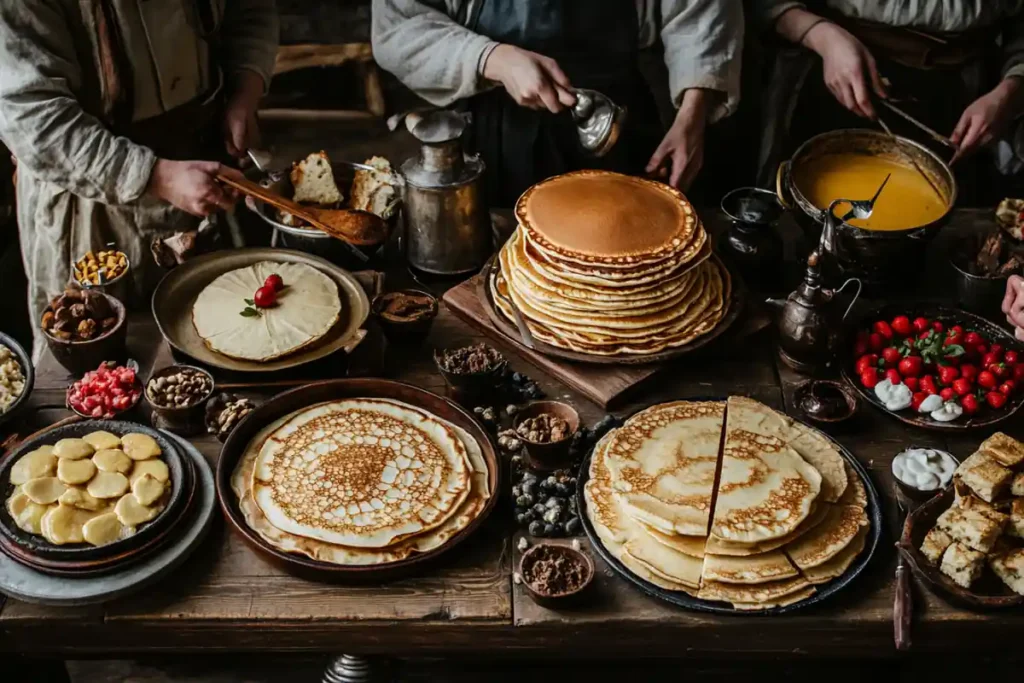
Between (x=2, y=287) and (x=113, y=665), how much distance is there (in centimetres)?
186

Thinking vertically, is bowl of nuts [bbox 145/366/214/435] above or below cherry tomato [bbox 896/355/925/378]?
below

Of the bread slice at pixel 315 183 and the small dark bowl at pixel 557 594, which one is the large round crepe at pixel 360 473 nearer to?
the small dark bowl at pixel 557 594

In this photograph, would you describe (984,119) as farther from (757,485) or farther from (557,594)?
(557,594)

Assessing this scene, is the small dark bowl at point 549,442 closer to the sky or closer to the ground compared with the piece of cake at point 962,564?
closer to the ground

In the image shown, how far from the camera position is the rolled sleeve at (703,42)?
3.24 metres

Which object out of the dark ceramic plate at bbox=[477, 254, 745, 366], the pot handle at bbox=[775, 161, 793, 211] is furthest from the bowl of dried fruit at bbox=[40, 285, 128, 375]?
the pot handle at bbox=[775, 161, 793, 211]

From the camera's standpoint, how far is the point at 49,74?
2.61 m

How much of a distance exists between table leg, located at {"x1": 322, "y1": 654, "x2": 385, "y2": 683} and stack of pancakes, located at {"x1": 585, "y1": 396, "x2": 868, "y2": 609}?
89 centimetres

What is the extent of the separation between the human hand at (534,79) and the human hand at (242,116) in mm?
837

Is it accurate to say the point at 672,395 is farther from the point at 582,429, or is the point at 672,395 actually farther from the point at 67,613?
the point at 67,613

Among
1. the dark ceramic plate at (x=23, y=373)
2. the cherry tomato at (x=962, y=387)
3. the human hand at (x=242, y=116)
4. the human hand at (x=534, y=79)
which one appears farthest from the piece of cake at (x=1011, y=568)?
the human hand at (x=242, y=116)

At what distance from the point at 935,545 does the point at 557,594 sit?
0.84 meters

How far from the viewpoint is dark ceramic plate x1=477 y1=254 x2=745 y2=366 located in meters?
2.61

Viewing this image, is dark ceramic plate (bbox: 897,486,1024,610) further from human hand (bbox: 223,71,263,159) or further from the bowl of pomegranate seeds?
human hand (bbox: 223,71,263,159)
